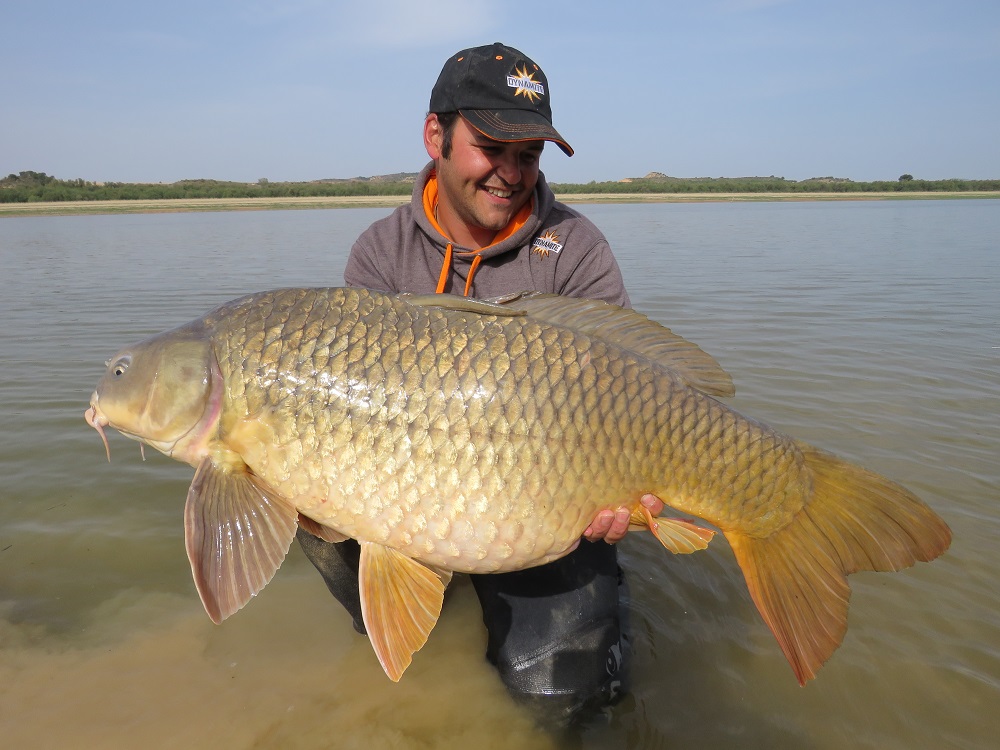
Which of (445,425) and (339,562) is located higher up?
(445,425)

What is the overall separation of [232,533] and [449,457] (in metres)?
0.55

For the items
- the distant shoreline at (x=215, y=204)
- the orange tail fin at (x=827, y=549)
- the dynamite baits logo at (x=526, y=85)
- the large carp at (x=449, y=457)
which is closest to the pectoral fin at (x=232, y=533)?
the large carp at (x=449, y=457)

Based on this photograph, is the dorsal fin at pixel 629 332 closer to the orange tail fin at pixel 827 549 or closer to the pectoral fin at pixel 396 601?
the orange tail fin at pixel 827 549

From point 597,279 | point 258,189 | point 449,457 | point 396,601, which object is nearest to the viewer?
point 449,457

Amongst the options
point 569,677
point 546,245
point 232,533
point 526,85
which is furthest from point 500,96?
point 569,677

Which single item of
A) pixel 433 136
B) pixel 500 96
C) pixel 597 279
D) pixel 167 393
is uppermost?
pixel 500 96

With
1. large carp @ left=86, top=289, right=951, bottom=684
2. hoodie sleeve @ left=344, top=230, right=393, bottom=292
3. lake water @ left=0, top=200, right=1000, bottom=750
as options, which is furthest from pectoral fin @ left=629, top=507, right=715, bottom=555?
hoodie sleeve @ left=344, top=230, right=393, bottom=292

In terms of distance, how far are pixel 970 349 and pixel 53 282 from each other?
34.0 feet

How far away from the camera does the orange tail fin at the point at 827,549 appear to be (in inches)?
67.2

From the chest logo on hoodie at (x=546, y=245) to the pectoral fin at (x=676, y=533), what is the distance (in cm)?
→ 108

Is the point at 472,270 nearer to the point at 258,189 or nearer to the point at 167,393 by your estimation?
the point at 167,393

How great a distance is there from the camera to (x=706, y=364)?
1878 millimetres

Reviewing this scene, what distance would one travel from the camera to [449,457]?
5.23 feet

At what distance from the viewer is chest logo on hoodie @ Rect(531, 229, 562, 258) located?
249 centimetres
